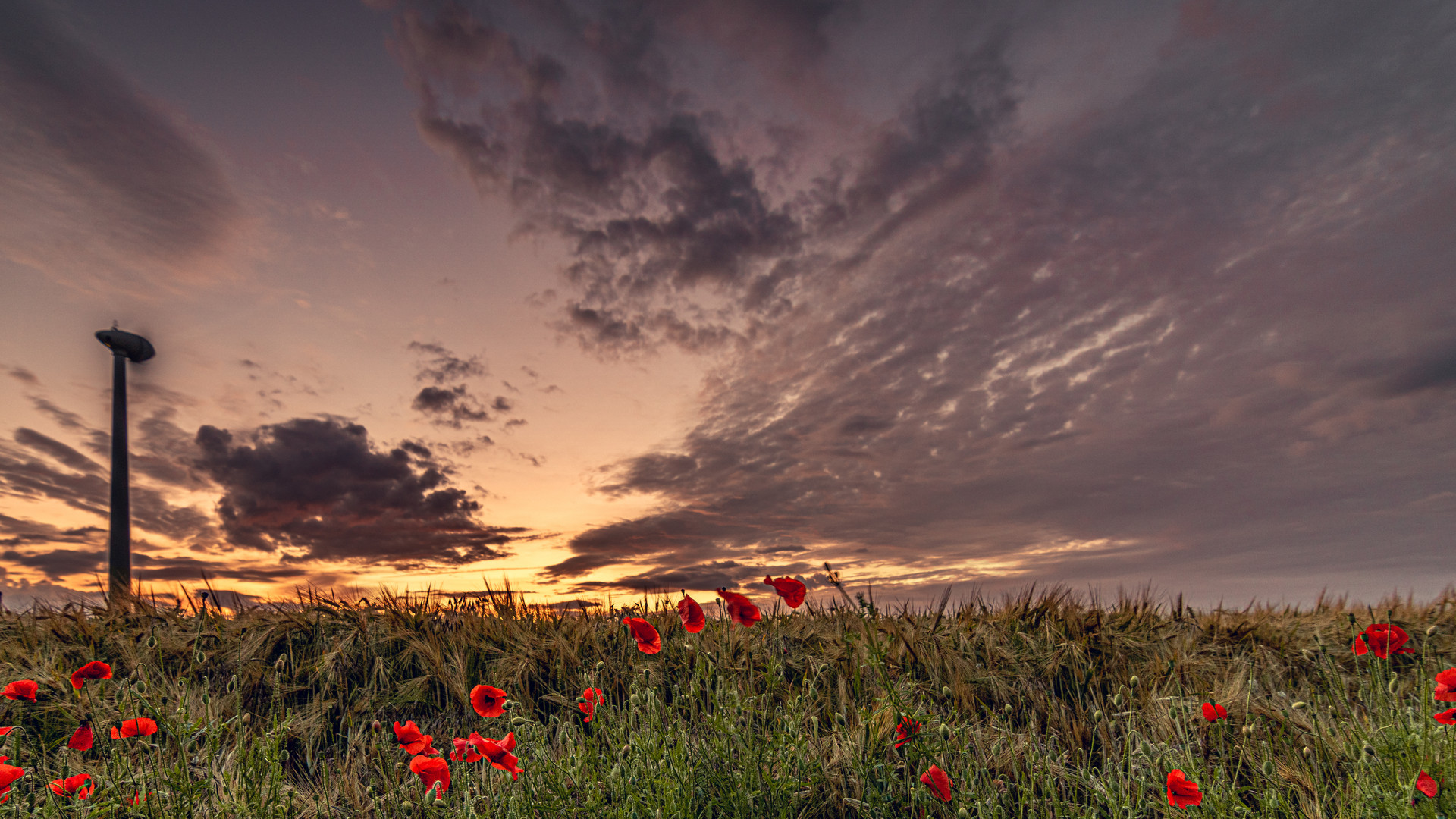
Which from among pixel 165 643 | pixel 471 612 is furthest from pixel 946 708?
pixel 165 643

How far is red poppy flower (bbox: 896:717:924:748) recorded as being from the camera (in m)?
2.95

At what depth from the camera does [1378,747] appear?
3.10m

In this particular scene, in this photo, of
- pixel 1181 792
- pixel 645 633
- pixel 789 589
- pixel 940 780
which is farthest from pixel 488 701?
pixel 1181 792

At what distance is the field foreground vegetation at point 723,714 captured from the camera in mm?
2900

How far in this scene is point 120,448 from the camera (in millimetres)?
20578

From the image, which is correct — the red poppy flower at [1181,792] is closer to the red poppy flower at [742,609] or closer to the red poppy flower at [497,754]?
the red poppy flower at [742,609]

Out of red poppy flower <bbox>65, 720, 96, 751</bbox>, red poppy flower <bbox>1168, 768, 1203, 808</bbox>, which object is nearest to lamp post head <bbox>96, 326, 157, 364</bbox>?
red poppy flower <bbox>65, 720, 96, 751</bbox>

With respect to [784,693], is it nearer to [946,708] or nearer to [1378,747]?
[946,708]

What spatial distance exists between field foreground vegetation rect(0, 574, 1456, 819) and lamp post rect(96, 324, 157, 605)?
18.3m

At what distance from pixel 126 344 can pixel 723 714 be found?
2730 cm

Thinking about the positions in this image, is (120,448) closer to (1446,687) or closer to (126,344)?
(126,344)

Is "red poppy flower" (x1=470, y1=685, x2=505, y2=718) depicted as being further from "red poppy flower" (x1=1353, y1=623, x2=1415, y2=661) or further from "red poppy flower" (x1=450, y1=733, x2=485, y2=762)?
"red poppy flower" (x1=1353, y1=623, x2=1415, y2=661)

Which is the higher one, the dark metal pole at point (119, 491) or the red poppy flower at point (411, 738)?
the dark metal pole at point (119, 491)

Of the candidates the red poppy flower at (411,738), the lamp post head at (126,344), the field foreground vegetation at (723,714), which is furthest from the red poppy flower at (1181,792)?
the lamp post head at (126,344)
